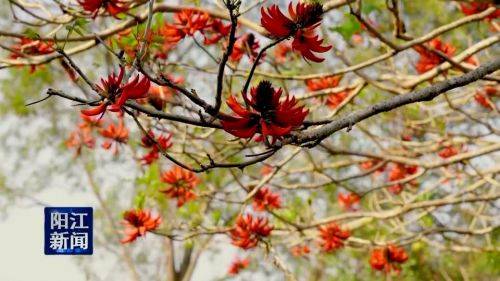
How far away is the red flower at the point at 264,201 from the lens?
13.1ft

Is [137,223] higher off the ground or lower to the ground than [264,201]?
lower

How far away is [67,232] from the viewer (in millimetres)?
4152

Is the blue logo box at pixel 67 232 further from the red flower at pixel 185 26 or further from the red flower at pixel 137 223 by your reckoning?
the red flower at pixel 185 26

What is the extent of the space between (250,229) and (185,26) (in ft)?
3.43

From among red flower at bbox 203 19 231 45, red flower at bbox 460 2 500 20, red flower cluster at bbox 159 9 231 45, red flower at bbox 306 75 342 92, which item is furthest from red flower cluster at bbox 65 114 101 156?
red flower at bbox 460 2 500 20

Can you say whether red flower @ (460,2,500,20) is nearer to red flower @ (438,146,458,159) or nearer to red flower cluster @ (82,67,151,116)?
red flower @ (438,146,458,159)

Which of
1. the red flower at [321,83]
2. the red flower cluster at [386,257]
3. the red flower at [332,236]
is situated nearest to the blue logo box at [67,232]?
the red flower at [332,236]

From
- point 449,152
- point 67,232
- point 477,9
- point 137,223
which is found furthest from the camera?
point 449,152

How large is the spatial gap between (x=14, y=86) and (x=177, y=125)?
7711 millimetres

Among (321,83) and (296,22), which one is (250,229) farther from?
(296,22)

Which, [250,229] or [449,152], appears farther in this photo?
[449,152]

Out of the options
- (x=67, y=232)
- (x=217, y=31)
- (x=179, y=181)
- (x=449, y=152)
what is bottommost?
(x=67, y=232)

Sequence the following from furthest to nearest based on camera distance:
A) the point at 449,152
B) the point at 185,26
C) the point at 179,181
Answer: the point at 449,152 < the point at 179,181 < the point at 185,26

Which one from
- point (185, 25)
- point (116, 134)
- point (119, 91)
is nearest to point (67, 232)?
point (116, 134)
